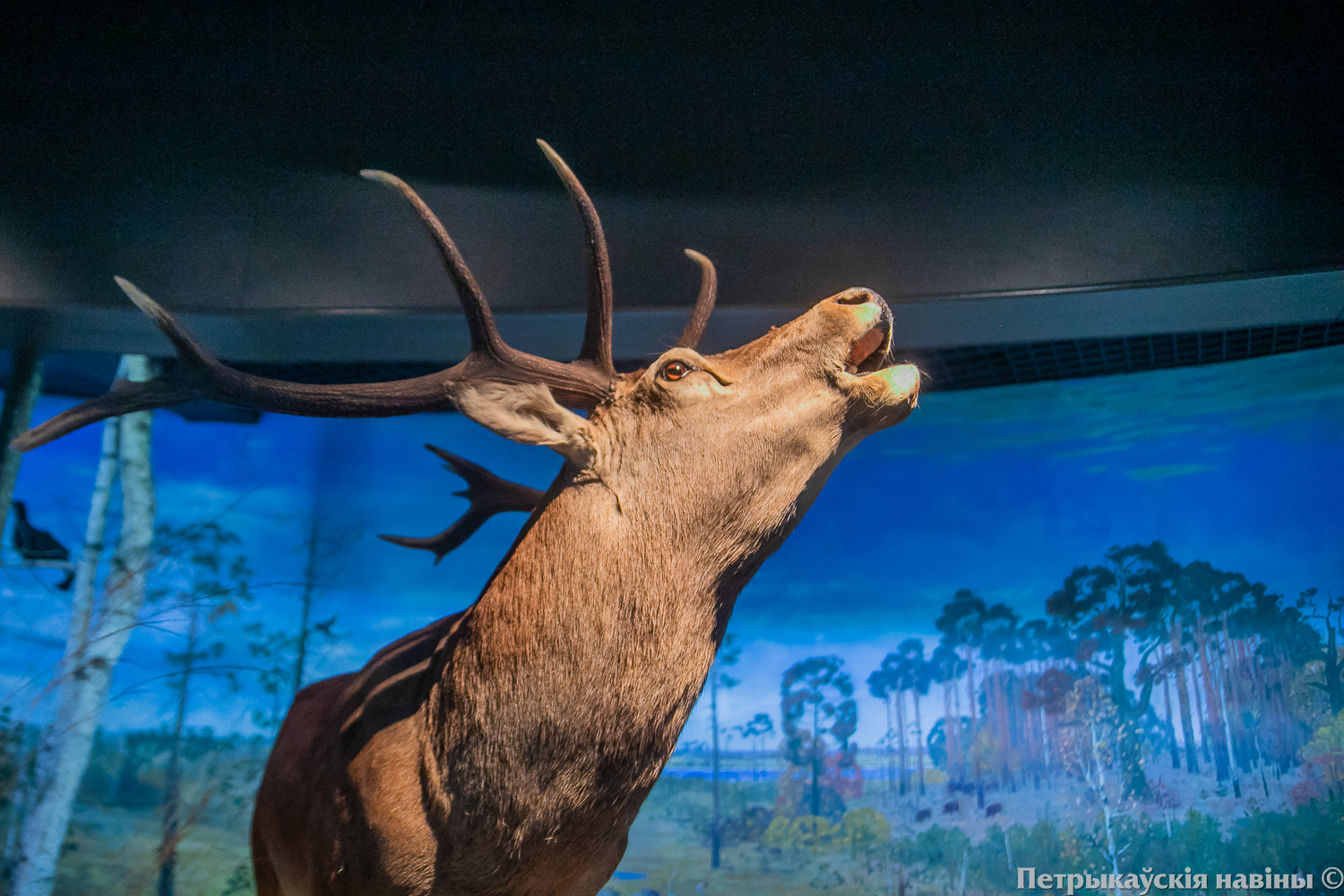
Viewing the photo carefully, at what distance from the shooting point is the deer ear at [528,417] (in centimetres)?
147

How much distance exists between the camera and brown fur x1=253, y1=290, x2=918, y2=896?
129 cm

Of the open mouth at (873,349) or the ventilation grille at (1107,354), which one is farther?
the ventilation grille at (1107,354)

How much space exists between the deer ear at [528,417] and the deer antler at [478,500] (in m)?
0.77

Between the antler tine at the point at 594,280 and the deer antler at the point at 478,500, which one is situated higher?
the antler tine at the point at 594,280

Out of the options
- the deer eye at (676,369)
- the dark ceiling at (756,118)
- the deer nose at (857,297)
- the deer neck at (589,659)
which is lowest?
the deer neck at (589,659)

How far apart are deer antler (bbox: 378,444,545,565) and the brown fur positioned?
72cm

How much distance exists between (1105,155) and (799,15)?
58.9 inches

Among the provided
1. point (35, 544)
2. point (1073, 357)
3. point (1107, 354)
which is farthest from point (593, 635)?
point (35, 544)

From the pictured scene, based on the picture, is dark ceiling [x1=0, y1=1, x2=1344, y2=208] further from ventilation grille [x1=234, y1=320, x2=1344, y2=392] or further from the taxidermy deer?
the taxidermy deer

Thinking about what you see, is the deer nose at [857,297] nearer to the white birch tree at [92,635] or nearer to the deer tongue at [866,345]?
the deer tongue at [866,345]

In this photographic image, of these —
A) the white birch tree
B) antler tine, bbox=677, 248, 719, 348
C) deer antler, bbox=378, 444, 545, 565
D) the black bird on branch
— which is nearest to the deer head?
antler tine, bbox=677, 248, 719, 348

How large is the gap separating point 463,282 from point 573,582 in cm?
69

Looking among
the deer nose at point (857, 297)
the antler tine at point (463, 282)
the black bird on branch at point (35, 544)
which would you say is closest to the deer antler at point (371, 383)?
the antler tine at point (463, 282)

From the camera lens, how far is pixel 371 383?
1.55 m
